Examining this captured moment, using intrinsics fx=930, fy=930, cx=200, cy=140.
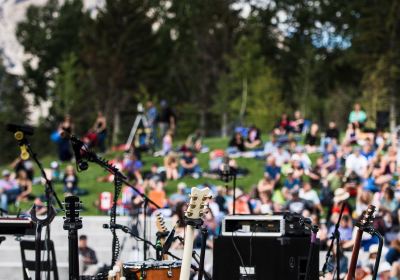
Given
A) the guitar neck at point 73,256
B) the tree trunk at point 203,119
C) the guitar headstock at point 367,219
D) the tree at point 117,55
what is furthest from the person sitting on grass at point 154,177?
the tree trunk at point 203,119

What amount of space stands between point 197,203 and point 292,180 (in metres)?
13.7

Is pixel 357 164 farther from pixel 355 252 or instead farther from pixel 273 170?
pixel 355 252

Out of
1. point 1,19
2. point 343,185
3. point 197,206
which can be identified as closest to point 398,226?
point 343,185

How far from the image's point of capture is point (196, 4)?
2322 inches

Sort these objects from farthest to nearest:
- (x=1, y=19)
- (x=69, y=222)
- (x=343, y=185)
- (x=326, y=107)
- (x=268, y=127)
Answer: (x=1, y=19)
(x=326, y=107)
(x=268, y=127)
(x=343, y=185)
(x=69, y=222)

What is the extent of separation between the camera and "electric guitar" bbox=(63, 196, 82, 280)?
8.20 m

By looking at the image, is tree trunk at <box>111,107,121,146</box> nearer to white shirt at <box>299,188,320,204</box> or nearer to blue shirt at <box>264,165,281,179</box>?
blue shirt at <box>264,165,281,179</box>

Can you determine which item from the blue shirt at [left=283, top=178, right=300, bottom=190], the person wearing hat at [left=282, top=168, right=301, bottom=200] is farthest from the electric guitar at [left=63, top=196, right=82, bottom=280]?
the blue shirt at [left=283, top=178, right=300, bottom=190]

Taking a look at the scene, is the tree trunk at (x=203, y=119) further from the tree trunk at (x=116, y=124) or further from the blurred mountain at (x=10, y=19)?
the blurred mountain at (x=10, y=19)

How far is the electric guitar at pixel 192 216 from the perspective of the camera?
780 cm

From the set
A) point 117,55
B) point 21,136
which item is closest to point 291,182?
point 21,136

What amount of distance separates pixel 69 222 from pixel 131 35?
4911 centimetres

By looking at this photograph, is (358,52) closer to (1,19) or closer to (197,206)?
(197,206)

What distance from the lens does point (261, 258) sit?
28.5 ft
